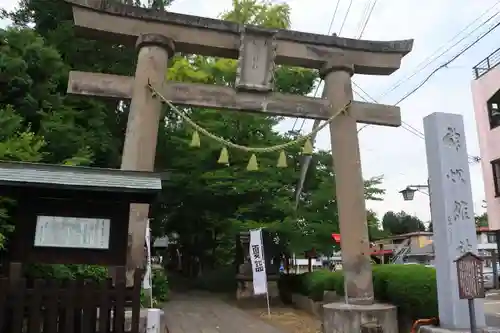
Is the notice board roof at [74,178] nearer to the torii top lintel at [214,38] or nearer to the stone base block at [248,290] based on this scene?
the torii top lintel at [214,38]

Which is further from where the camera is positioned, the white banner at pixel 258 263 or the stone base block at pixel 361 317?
the white banner at pixel 258 263

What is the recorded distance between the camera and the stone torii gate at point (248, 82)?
9.90 meters

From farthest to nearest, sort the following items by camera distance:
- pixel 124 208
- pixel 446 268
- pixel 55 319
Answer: pixel 446 268, pixel 124 208, pixel 55 319

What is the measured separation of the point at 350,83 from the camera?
1153 cm

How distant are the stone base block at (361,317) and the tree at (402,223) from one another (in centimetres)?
4627

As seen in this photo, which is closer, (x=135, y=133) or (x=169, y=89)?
(x=135, y=133)

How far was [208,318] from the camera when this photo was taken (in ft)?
43.5

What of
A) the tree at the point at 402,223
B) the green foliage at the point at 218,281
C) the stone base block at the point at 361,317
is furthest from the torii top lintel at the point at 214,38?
the tree at the point at 402,223

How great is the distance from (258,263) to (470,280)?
8300 millimetres

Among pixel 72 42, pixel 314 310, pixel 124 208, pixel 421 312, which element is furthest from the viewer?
pixel 72 42

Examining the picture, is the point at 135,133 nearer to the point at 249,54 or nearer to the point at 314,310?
the point at 249,54

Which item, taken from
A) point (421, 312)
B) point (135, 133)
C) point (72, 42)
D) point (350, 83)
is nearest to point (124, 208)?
point (135, 133)

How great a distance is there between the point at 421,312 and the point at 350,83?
228 inches

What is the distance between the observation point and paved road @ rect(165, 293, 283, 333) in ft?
37.3
